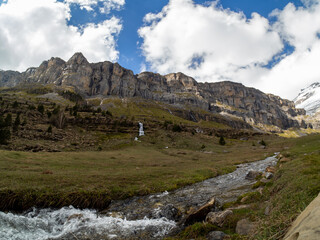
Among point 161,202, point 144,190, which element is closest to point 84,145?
point 144,190

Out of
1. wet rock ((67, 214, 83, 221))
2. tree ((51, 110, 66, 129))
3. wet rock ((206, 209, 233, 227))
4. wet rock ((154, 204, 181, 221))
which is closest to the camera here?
wet rock ((206, 209, 233, 227))

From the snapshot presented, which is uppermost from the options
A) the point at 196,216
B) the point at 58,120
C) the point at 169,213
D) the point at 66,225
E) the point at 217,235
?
the point at 58,120

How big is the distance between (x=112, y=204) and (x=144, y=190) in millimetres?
4799

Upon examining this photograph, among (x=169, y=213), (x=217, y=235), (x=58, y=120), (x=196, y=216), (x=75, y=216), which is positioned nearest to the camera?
(x=217, y=235)

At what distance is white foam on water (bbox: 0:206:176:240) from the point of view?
11.9m

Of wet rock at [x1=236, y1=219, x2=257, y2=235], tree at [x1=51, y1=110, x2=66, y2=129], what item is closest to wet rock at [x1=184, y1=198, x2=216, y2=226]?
wet rock at [x1=236, y1=219, x2=257, y2=235]

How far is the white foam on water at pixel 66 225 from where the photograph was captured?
467 inches

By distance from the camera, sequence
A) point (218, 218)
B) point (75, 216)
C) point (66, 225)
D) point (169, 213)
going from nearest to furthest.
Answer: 1. point (218, 218)
2. point (66, 225)
3. point (75, 216)
4. point (169, 213)

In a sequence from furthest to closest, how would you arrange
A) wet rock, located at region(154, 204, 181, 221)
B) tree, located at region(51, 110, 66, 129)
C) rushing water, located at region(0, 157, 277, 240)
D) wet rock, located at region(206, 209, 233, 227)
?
tree, located at region(51, 110, 66, 129)
wet rock, located at region(154, 204, 181, 221)
rushing water, located at region(0, 157, 277, 240)
wet rock, located at region(206, 209, 233, 227)

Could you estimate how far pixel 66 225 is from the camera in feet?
43.7

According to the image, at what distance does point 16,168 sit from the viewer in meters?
25.9

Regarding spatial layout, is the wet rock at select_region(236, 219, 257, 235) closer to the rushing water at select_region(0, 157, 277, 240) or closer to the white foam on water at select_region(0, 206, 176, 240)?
the rushing water at select_region(0, 157, 277, 240)

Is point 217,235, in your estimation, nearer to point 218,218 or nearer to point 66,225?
point 218,218

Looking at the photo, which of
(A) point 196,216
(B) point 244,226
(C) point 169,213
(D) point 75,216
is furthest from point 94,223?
(B) point 244,226
